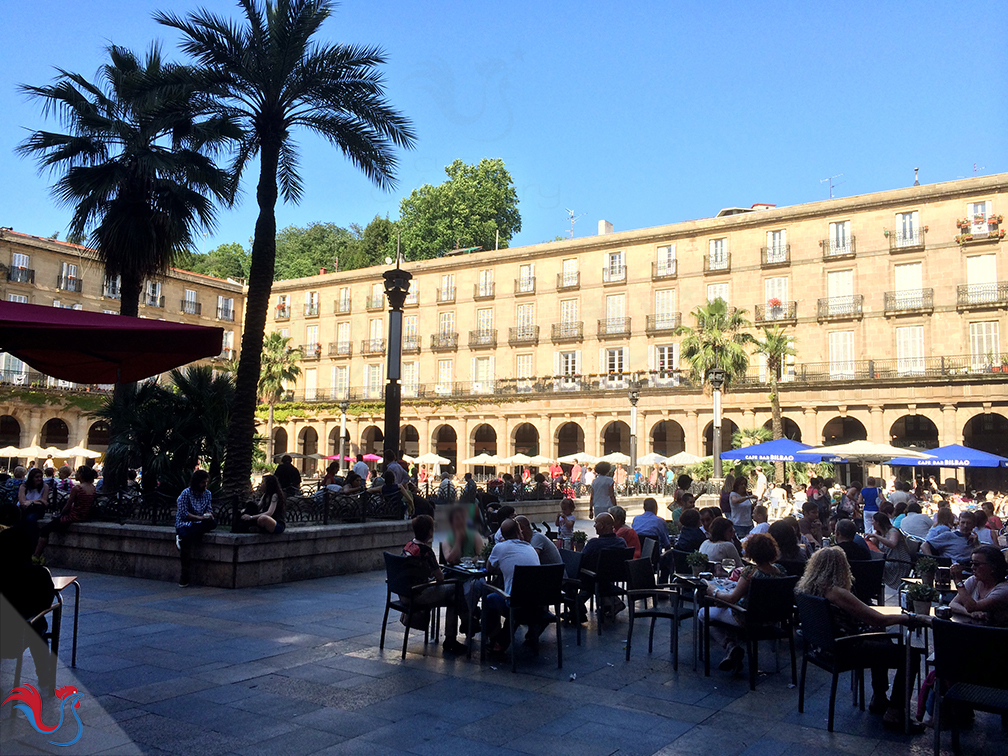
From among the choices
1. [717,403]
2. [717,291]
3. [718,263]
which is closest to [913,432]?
[717,291]

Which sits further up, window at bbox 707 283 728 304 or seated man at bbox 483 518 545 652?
window at bbox 707 283 728 304

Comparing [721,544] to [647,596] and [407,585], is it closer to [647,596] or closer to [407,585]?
[647,596]

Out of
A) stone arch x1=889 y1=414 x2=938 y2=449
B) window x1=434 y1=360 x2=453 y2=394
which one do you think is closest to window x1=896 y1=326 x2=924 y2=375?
stone arch x1=889 y1=414 x2=938 y2=449

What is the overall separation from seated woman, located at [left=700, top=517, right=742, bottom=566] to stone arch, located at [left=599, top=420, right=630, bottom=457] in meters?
33.2

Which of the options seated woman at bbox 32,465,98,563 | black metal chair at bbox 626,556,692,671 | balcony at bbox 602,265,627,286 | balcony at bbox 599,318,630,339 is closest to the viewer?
black metal chair at bbox 626,556,692,671

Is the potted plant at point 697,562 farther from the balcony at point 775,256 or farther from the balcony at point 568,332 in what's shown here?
the balcony at point 568,332

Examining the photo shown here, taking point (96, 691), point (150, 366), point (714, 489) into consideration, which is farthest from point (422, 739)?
point (714, 489)

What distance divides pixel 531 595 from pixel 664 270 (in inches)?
1368

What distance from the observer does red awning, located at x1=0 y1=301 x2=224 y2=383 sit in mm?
4867

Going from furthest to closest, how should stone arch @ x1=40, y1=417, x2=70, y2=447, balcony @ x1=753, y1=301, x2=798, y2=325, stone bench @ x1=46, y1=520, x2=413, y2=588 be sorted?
stone arch @ x1=40, y1=417, x2=70, y2=447, balcony @ x1=753, y1=301, x2=798, y2=325, stone bench @ x1=46, y1=520, x2=413, y2=588

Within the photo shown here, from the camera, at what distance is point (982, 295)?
32.3 metres

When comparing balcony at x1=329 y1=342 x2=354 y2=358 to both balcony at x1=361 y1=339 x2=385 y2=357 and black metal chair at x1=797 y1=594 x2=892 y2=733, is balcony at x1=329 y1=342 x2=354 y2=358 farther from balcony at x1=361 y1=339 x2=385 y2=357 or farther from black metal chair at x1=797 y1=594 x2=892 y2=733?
black metal chair at x1=797 y1=594 x2=892 y2=733

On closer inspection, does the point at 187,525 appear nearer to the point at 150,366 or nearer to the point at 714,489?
the point at 150,366

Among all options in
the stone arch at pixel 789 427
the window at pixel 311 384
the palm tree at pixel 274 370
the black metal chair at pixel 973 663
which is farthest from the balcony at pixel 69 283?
the black metal chair at pixel 973 663
